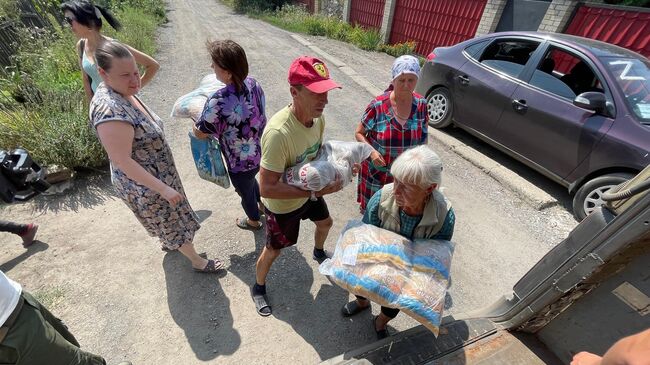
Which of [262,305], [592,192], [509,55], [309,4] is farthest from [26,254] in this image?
[309,4]

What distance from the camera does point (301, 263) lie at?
9.96 ft

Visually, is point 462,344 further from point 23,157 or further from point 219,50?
point 23,157

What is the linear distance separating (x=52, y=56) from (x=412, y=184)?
8063 millimetres

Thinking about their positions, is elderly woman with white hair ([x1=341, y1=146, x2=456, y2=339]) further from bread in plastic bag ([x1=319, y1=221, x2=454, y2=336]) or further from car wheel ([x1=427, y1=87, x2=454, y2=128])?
car wheel ([x1=427, y1=87, x2=454, y2=128])

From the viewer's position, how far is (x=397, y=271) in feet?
5.30

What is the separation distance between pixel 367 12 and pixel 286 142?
12999mm

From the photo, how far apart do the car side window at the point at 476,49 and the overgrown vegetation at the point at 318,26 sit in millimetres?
5866

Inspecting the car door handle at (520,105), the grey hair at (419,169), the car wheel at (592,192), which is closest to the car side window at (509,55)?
the car door handle at (520,105)

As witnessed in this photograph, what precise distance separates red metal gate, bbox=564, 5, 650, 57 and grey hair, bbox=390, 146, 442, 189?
24.4ft

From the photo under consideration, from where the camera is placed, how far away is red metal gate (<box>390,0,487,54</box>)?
8672 mm

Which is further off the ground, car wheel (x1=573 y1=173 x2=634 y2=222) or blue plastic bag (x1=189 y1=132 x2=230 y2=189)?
blue plastic bag (x1=189 y1=132 x2=230 y2=189)

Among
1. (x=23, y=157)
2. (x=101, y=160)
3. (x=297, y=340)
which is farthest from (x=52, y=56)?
(x=297, y=340)

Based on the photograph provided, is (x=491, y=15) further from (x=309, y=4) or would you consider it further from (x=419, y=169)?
(x=309, y=4)

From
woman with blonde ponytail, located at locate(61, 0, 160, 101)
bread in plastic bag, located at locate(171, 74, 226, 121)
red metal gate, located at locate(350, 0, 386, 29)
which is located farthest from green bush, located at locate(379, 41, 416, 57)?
bread in plastic bag, located at locate(171, 74, 226, 121)
